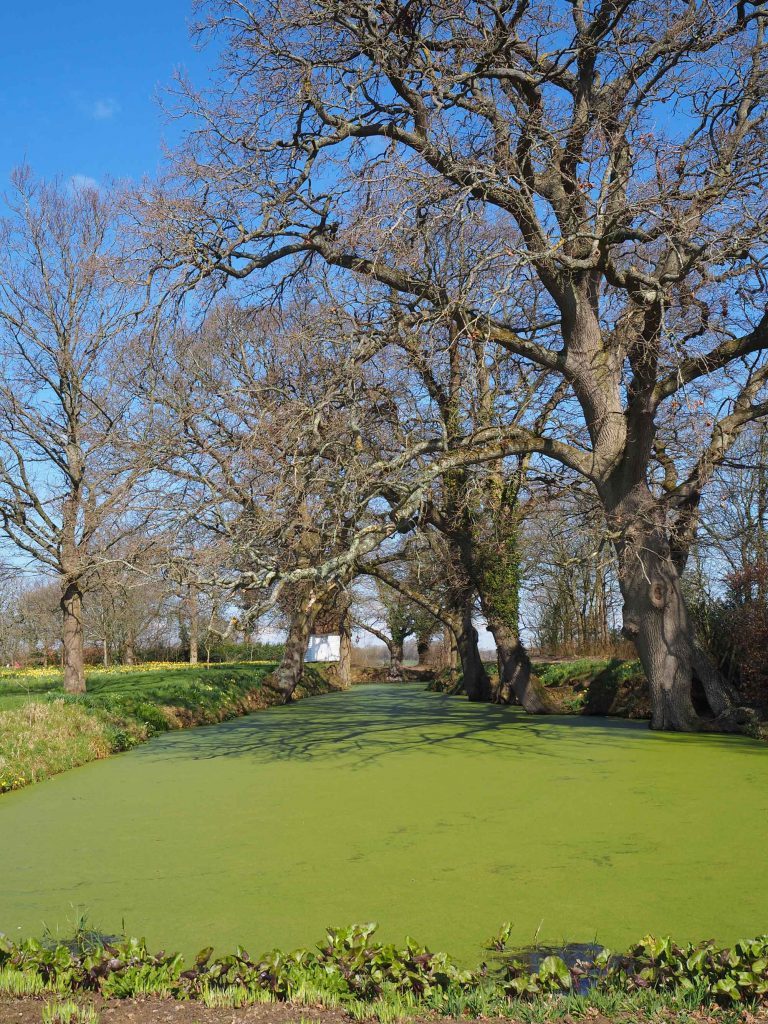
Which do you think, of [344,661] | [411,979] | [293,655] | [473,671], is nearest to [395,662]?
[344,661]

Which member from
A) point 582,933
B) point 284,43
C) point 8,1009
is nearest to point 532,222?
point 284,43

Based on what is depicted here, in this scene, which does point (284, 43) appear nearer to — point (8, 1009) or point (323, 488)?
point (323, 488)

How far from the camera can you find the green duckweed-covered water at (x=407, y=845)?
13.0 feet

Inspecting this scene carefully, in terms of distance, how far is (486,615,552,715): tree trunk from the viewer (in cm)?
1419

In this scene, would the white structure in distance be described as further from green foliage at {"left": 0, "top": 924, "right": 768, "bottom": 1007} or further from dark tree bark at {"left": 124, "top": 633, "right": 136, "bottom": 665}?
green foliage at {"left": 0, "top": 924, "right": 768, "bottom": 1007}

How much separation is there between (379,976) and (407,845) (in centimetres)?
224

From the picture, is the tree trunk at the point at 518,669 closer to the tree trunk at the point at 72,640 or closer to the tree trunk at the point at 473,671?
the tree trunk at the point at 473,671

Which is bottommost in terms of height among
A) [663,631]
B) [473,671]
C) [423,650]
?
[423,650]

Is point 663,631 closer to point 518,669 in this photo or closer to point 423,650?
point 518,669

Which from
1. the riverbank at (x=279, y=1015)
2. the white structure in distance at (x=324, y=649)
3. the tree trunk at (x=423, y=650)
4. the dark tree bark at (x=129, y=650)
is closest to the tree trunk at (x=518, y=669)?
the riverbank at (x=279, y=1015)

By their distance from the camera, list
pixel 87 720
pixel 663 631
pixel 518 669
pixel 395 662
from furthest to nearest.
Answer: pixel 395 662 < pixel 518 669 < pixel 87 720 < pixel 663 631

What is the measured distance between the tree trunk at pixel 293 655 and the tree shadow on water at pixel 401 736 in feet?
15.1

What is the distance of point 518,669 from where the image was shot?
14586 millimetres

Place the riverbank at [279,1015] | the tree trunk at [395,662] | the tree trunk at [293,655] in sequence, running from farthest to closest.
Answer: the tree trunk at [395,662], the tree trunk at [293,655], the riverbank at [279,1015]
